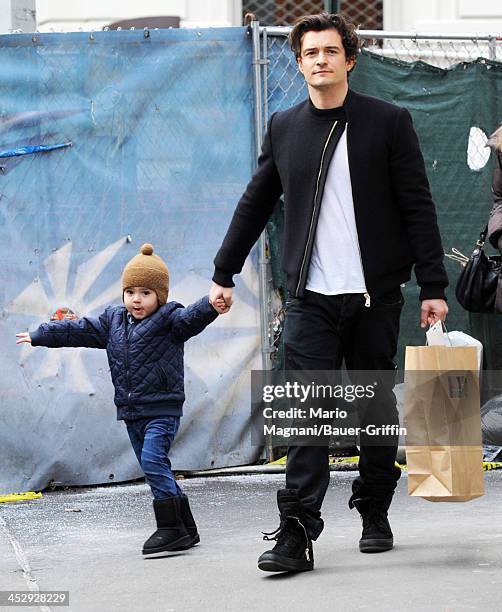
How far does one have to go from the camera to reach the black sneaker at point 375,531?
5141 mm

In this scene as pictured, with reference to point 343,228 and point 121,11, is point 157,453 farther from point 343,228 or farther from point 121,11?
point 121,11

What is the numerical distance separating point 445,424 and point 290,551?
74 cm

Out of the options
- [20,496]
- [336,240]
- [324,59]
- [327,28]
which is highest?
[327,28]

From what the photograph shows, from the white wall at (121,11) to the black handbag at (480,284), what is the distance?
6.62 m

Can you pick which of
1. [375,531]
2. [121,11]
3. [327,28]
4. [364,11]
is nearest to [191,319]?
[375,531]

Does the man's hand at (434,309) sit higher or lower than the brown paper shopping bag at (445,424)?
higher

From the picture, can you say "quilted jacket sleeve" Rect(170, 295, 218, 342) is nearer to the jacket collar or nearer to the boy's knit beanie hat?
the boy's knit beanie hat

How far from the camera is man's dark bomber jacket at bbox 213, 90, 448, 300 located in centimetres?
496

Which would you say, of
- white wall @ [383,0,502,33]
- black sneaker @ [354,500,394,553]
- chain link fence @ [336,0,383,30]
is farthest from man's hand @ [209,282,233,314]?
chain link fence @ [336,0,383,30]

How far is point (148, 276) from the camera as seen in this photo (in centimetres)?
583

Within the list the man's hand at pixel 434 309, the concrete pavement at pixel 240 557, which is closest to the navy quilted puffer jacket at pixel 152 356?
the concrete pavement at pixel 240 557

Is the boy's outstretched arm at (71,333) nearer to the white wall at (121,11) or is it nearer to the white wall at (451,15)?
the white wall at (121,11)

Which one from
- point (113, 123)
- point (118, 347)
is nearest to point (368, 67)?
point (113, 123)

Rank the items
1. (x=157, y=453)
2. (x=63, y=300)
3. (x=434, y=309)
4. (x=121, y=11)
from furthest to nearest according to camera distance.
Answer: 1. (x=121, y=11)
2. (x=63, y=300)
3. (x=157, y=453)
4. (x=434, y=309)
